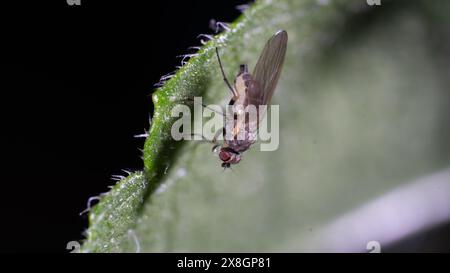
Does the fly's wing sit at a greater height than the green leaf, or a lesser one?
greater

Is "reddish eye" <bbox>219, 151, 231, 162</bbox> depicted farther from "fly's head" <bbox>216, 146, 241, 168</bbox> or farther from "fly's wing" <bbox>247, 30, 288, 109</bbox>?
"fly's wing" <bbox>247, 30, 288, 109</bbox>

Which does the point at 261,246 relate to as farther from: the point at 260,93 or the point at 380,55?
the point at 380,55

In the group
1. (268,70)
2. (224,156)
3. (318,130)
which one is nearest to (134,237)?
(224,156)

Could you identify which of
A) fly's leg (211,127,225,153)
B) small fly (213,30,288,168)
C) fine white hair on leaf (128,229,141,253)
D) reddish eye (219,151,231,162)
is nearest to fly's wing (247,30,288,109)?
small fly (213,30,288,168)

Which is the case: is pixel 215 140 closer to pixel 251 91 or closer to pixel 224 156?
pixel 224 156

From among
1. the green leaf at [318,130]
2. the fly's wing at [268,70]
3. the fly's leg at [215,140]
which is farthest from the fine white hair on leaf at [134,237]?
the fly's wing at [268,70]
